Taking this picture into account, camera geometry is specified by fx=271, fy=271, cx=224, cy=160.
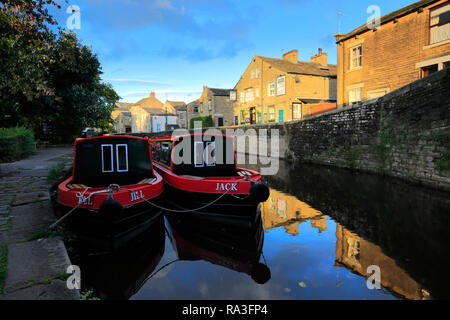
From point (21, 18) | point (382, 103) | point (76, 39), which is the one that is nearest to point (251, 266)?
point (21, 18)

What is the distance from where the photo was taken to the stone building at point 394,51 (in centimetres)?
1529

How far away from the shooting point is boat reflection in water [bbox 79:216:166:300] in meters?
4.19

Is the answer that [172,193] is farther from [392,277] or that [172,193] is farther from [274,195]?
[392,277]

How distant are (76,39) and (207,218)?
2341cm

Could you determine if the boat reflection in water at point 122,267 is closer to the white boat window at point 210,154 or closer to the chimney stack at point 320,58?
the white boat window at point 210,154

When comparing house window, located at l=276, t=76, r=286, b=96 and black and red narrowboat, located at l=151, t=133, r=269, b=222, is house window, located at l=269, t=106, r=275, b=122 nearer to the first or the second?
house window, located at l=276, t=76, r=286, b=96

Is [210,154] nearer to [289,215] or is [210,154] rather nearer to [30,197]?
[289,215]

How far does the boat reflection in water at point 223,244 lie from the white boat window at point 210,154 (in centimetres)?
189

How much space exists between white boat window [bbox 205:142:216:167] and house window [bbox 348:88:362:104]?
53.2ft

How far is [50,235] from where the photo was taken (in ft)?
15.6

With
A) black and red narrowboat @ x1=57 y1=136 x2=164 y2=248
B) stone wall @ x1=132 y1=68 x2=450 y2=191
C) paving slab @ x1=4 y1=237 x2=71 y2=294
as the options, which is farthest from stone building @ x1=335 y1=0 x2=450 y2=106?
paving slab @ x1=4 y1=237 x2=71 y2=294

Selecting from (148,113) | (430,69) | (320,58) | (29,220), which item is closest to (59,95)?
(29,220)

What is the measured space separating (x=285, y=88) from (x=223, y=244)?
2686cm

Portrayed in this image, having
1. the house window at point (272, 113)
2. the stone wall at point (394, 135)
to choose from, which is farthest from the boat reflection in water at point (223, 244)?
the house window at point (272, 113)
